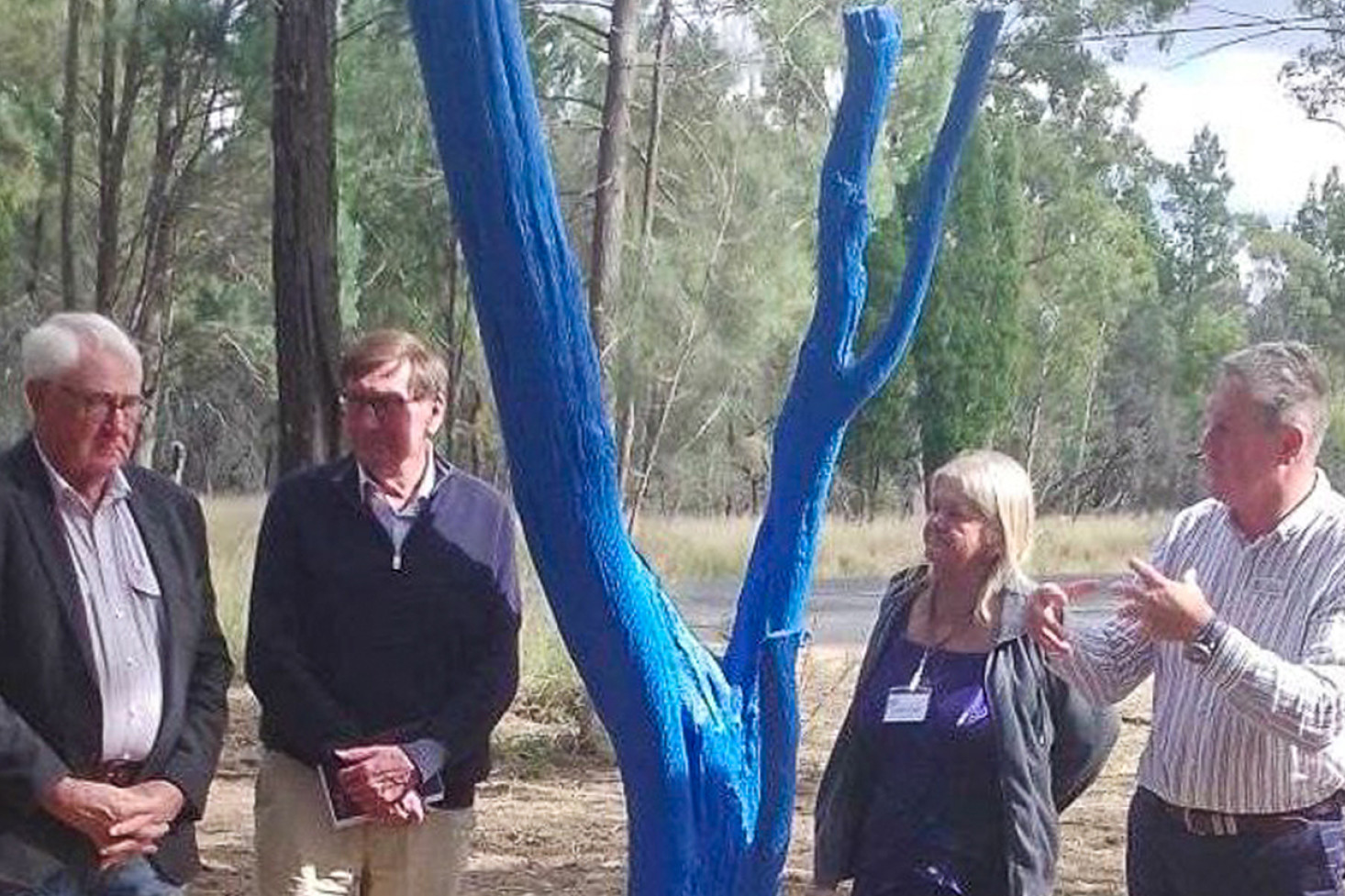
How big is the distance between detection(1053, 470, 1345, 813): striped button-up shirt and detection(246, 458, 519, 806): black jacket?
1.06 m

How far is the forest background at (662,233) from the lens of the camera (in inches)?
421

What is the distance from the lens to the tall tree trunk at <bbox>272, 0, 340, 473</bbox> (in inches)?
262

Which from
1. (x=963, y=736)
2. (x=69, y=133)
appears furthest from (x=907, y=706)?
(x=69, y=133)

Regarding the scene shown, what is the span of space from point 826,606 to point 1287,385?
1611 cm

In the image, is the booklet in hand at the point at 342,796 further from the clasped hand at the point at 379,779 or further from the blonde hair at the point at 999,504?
the blonde hair at the point at 999,504

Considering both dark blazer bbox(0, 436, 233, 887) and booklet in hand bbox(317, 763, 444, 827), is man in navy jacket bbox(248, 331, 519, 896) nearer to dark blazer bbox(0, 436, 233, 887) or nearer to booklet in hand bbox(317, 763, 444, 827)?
booklet in hand bbox(317, 763, 444, 827)

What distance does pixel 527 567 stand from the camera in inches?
352

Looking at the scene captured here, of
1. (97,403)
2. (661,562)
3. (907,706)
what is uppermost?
(97,403)

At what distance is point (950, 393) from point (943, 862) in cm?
3087

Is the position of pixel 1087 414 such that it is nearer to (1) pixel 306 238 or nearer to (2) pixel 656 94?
(2) pixel 656 94

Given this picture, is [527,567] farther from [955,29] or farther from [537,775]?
[955,29]

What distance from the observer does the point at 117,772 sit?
3.38 m

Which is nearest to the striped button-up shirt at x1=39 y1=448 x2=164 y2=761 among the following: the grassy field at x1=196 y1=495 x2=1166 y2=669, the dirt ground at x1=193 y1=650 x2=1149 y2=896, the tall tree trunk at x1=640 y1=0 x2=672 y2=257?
the dirt ground at x1=193 y1=650 x2=1149 y2=896

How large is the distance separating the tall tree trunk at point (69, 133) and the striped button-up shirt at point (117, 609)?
17626 millimetres
